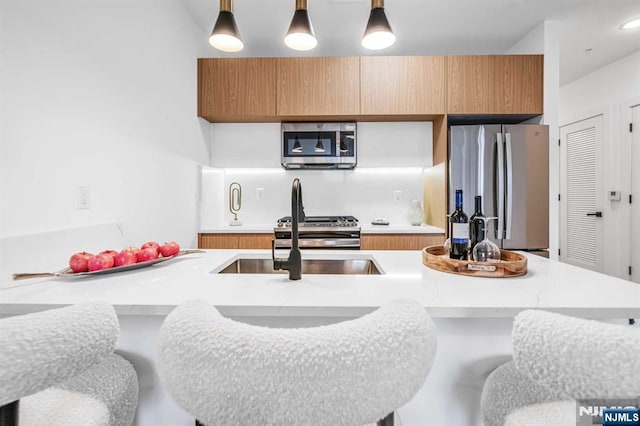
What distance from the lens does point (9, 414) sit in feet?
1.56

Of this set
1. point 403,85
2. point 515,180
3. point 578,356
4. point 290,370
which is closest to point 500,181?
point 515,180

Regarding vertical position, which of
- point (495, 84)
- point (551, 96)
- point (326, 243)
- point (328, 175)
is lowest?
point (326, 243)

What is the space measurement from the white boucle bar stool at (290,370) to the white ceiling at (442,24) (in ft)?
8.84

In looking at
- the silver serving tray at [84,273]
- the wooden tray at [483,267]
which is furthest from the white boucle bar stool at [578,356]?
the silver serving tray at [84,273]

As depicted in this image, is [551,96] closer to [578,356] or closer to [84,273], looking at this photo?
[578,356]

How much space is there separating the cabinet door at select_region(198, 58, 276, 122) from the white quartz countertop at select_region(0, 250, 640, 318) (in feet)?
6.81

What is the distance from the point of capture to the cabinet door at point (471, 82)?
9.38 feet

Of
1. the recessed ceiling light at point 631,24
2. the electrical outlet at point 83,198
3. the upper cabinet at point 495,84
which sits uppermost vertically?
the recessed ceiling light at point 631,24

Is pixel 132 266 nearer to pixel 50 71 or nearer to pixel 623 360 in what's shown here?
pixel 50 71

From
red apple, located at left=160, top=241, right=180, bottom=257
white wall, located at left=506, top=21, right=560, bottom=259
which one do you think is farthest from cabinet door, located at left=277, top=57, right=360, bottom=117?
red apple, located at left=160, top=241, right=180, bottom=257

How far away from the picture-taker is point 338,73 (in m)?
2.93

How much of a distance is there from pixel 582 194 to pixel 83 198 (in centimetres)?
536

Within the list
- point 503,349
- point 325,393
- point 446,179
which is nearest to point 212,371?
point 325,393

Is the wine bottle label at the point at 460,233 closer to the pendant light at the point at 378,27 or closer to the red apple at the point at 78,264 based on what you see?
the pendant light at the point at 378,27
